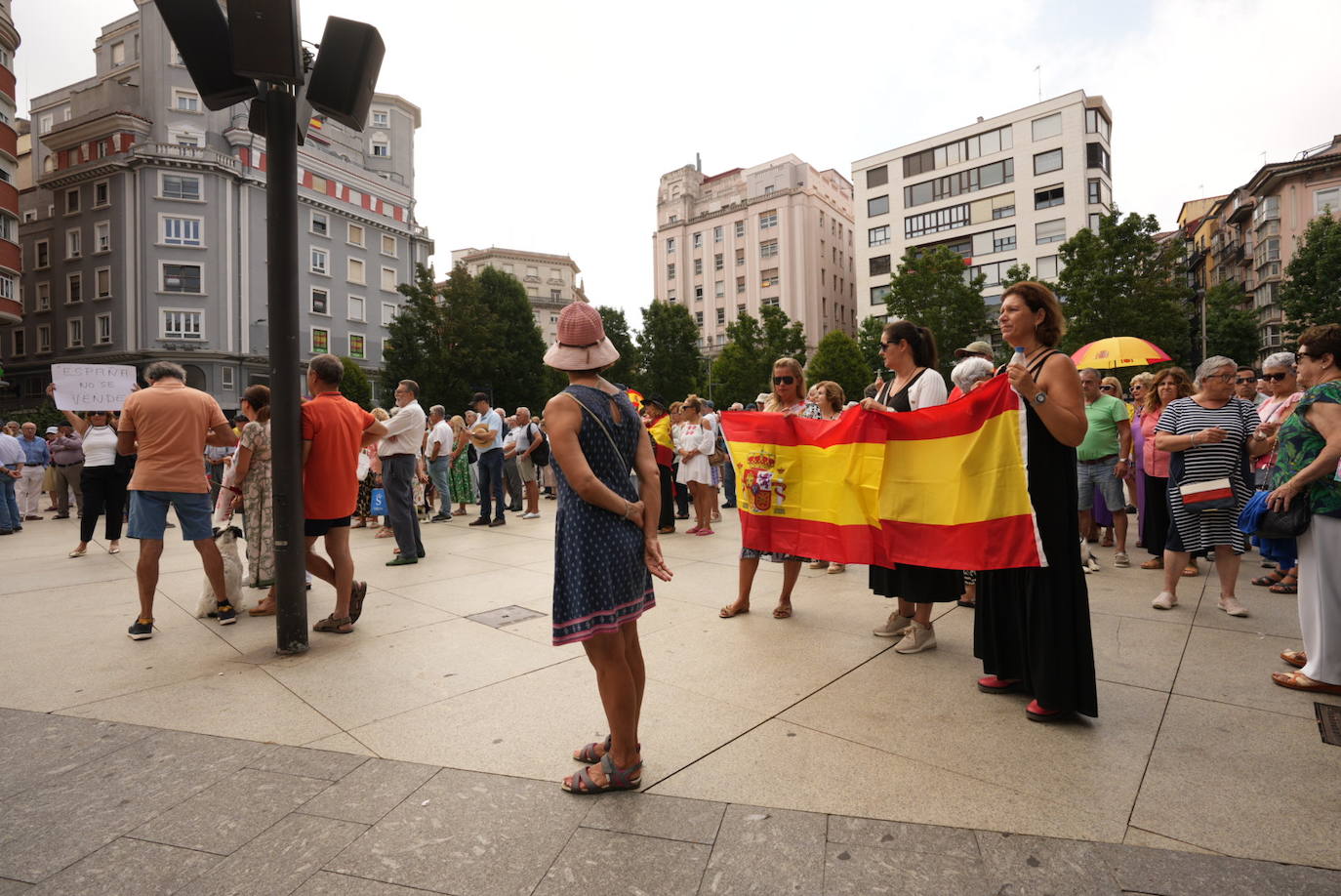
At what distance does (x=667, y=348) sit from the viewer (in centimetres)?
5625

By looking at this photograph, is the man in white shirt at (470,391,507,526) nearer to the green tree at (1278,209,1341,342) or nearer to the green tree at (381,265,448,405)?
the green tree at (381,265,448,405)

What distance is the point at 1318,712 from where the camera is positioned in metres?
3.58

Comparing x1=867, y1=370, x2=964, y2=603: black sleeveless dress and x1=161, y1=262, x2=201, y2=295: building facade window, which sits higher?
x1=161, y1=262, x2=201, y2=295: building facade window

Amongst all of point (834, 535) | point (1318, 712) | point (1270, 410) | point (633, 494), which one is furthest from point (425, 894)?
point (1270, 410)

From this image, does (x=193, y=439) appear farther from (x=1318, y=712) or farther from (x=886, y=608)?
(x=1318, y=712)

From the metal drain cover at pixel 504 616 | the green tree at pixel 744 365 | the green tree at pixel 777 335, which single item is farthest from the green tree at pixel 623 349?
the metal drain cover at pixel 504 616

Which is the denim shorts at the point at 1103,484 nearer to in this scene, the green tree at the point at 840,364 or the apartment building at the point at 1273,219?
the green tree at the point at 840,364

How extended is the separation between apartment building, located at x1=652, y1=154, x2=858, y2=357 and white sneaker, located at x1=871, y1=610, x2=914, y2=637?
6801cm

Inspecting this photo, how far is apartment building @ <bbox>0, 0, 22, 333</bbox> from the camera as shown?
108 feet

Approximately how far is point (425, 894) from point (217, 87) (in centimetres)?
516

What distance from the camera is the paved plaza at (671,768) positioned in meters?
2.39

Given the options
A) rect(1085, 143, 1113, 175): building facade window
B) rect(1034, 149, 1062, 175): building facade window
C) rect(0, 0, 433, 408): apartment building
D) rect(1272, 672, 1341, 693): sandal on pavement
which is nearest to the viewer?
rect(1272, 672, 1341, 693): sandal on pavement

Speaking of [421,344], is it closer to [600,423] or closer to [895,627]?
[895,627]

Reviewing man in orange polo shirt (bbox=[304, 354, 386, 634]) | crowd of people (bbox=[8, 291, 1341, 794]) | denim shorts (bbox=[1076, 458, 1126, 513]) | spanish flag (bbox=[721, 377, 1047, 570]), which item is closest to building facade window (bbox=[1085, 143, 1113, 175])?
crowd of people (bbox=[8, 291, 1341, 794])
